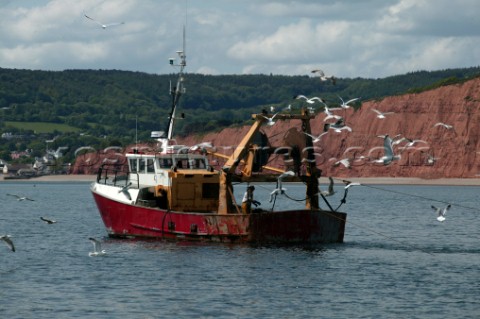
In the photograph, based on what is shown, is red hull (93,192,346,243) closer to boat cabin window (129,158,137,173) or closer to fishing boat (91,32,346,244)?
fishing boat (91,32,346,244)

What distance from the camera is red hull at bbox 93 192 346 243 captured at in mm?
47531

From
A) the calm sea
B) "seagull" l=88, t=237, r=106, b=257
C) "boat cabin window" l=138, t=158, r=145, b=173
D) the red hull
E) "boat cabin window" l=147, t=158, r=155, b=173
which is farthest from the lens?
"boat cabin window" l=138, t=158, r=145, b=173

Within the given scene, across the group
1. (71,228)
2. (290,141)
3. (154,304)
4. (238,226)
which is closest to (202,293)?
(154,304)

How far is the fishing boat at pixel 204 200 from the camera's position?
157ft

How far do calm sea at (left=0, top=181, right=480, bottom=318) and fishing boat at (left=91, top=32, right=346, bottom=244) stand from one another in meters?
0.71

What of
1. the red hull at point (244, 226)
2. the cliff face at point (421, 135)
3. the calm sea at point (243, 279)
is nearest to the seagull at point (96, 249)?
the calm sea at point (243, 279)

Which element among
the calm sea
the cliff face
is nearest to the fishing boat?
the calm sea

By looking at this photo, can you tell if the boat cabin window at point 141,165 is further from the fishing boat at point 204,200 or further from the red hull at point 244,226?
the red hull at point 244,226

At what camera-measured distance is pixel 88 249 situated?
51719 millimetres

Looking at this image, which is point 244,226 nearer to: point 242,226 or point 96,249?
point 242,226

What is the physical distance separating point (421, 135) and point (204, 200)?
120 m

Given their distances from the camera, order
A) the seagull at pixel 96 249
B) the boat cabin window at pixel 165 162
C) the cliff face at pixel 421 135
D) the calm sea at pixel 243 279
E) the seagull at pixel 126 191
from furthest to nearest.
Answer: the cliff face at pixel 421 135
the boat cabin window at pixel 165 162
the seagull at pixel 126 191
the seagull at pixel 96 249
the calm sea at pixel 243 279

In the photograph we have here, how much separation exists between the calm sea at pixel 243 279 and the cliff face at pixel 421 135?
104764 millimetres

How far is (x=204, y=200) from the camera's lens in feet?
168
